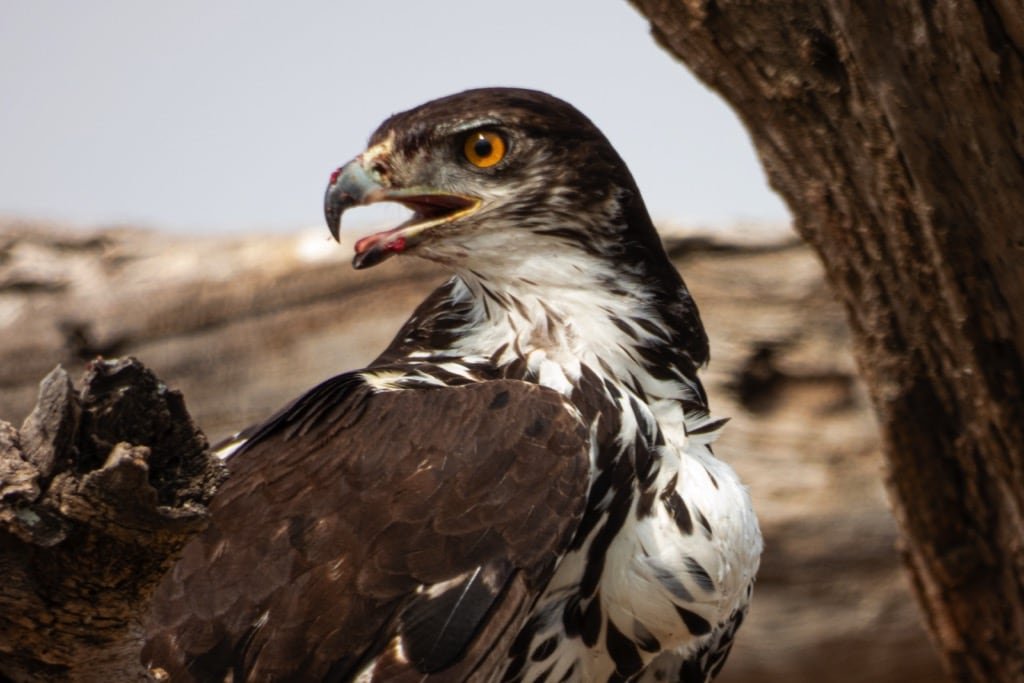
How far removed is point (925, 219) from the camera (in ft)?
13.3

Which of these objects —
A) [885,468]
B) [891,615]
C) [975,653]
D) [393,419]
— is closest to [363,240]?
[393,419]

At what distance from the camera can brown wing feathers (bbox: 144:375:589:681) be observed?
11.0 ft

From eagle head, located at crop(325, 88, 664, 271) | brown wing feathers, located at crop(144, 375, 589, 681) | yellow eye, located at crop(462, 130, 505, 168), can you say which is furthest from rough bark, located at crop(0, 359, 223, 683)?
yellow eye, located at crop(462, 130, 505, 168)

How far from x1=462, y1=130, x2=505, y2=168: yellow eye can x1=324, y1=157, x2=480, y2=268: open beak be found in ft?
0.35

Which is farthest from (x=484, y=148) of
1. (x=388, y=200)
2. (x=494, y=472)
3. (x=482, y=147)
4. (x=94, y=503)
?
(x=94, y=503)

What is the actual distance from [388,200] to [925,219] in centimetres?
144

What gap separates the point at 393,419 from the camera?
370cm

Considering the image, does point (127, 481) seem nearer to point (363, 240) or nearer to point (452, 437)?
point (452, 437)

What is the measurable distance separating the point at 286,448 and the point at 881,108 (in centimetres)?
176

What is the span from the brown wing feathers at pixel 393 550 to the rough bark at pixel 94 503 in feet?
3.01

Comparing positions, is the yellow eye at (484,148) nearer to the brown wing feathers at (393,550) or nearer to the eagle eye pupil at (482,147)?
the eagle eye pupil at (482,147)

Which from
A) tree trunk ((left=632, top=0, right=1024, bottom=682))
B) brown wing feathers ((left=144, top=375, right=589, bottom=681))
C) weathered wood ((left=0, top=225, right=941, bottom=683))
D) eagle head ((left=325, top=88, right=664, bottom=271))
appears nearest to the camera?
brown wing feathers ((left=144, top=375, right=589, bottom=681))

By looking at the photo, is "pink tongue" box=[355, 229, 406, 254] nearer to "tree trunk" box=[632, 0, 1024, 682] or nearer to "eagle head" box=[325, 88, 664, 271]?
"eagle head" box=[325, 88, 664, 271]

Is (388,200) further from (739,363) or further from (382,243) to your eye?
(739,363)
